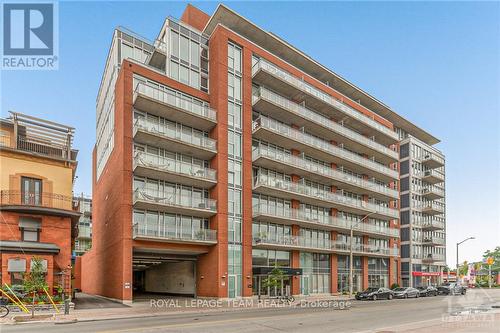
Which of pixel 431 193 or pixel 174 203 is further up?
pixel 431 193

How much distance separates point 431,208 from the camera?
225ft

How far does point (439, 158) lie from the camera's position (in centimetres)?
7431

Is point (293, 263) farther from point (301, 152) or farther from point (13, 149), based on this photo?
point (13, 149)

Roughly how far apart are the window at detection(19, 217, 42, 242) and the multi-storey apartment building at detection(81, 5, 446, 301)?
6.08 m

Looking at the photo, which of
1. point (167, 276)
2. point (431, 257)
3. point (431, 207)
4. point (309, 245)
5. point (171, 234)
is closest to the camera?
point (171, 234)

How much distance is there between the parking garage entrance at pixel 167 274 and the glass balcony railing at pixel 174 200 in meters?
4.96

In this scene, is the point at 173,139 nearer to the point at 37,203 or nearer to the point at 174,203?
the point at 174,203

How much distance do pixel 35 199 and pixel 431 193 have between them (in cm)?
6217

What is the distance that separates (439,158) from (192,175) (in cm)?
5654

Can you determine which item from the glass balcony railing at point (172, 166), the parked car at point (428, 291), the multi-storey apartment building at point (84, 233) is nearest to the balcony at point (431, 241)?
the parked car at point (428, 291)

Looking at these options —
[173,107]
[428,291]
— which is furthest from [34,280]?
[428,291]

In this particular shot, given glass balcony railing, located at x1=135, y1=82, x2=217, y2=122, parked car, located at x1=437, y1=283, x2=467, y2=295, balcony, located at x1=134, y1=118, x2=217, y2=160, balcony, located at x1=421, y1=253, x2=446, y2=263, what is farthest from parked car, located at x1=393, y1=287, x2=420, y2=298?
glass balcony railing, located at x1=135, y1=82, x2=217, y2=122

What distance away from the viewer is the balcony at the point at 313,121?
40.1m

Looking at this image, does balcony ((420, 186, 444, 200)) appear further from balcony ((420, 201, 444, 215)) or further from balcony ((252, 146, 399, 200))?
balcony ((252, 146, 399, 200))
